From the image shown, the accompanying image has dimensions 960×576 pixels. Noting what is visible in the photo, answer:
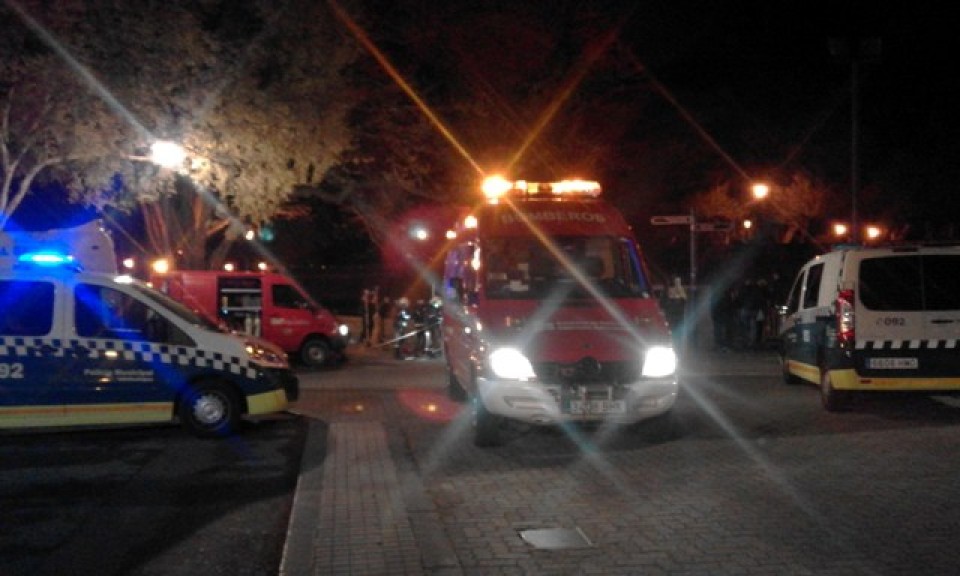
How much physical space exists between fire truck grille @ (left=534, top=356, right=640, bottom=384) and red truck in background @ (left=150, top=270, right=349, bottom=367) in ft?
37.0

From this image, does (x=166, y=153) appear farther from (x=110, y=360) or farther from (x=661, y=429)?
(x=661, y=429)

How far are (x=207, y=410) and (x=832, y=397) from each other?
7.06 metres

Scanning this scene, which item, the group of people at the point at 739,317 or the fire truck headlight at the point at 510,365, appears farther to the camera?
the group of people at the point at 739,317

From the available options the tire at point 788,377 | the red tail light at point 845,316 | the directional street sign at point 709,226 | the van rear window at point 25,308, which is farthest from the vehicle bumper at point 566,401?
the directional street sign at point 709,226

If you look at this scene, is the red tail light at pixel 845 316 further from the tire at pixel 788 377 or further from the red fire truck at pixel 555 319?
the tire at pixel 788 377

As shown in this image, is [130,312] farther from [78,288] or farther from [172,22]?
[172,22]

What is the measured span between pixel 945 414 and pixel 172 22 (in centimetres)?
1176

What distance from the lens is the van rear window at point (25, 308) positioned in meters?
11.6

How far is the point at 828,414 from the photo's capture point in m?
13.4

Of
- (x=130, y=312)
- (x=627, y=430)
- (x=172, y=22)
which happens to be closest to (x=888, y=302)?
(x=627, y=430)

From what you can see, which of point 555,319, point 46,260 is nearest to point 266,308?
point 46,260

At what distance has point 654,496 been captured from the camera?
28.9 feet

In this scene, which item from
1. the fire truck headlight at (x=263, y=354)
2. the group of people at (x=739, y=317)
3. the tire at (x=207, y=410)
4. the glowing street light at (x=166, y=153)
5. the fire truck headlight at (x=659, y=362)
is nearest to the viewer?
the fire truck headlight at (x=659, y=362)

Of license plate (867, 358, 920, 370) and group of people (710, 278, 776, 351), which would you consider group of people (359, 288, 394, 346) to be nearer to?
group of people (710, 278, 776, 351)
